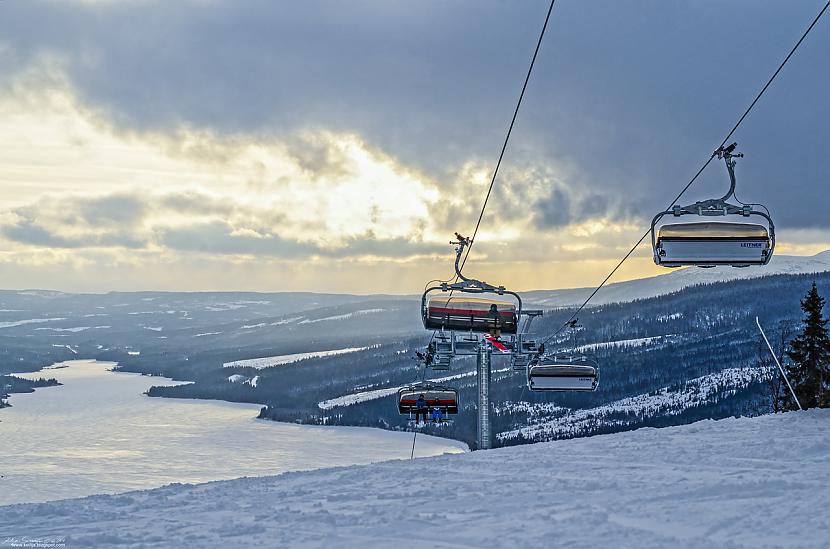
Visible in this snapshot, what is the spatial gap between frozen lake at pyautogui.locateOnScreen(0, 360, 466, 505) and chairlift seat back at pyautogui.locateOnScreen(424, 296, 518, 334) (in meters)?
53.1

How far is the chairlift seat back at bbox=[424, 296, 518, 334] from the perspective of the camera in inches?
788

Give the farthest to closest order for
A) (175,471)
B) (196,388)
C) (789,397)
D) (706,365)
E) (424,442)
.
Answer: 1. (196,388)
2. (706,365)
3. (424,442)
4. (175,471)
5. (789,397)

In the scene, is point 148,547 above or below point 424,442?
above

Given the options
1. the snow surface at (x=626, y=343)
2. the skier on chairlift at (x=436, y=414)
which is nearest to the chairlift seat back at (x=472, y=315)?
the skier on chairlift at (x=436, y=414)

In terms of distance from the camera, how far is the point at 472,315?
2012cm

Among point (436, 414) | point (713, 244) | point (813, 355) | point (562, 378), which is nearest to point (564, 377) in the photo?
point (562, 378)

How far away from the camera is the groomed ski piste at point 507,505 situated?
8430 mm

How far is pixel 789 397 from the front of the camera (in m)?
38.1

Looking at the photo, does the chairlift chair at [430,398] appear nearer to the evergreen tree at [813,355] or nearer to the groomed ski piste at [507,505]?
the groomed ski piste at [507,505]

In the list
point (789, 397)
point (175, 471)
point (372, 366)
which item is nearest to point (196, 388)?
point (372, 366)

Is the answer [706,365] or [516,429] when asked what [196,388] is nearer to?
[516,429]

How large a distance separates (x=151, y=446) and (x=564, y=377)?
90.6 metres

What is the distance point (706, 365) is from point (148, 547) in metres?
146

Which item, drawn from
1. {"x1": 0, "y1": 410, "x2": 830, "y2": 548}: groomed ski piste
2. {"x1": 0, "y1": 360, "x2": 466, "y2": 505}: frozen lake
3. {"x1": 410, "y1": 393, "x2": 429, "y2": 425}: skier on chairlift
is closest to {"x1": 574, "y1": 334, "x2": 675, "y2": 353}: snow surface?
{"x1": 0, "y1": 360, "x2": 466, "y2": 505}: frozen lake
